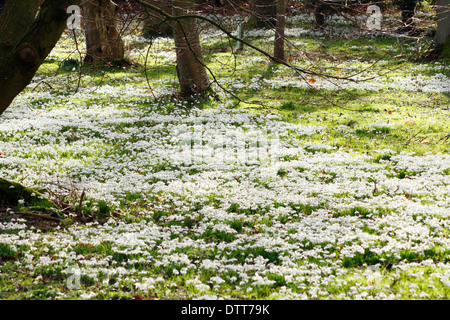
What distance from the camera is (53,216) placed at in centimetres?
723

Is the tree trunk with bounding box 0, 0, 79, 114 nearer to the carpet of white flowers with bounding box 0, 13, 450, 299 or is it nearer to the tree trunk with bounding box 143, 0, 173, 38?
the tree trunk with bounding box 143, 0, 173, 38

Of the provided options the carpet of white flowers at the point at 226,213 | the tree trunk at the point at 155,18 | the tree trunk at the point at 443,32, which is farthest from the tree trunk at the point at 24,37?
the tree trunk at the point at 443,32

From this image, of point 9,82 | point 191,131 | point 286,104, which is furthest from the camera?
point 286,104

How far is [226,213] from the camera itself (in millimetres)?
7547

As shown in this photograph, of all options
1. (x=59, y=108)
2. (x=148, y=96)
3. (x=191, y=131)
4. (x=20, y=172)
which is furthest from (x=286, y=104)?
(x=20, y=172)

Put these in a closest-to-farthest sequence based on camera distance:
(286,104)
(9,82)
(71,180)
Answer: (9,82)
(71,180)
(286,104)

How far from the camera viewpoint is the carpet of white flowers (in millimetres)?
5332

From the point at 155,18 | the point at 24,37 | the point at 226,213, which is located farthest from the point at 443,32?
the point at 24,37

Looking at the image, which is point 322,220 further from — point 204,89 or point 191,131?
point 204,89

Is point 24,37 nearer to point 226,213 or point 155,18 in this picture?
point 226,213

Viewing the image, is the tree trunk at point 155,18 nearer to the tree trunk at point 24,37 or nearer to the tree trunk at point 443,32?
the tree trunk at point 24,37

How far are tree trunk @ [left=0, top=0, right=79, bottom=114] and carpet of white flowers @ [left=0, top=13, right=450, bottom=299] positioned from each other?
7.71 feet
